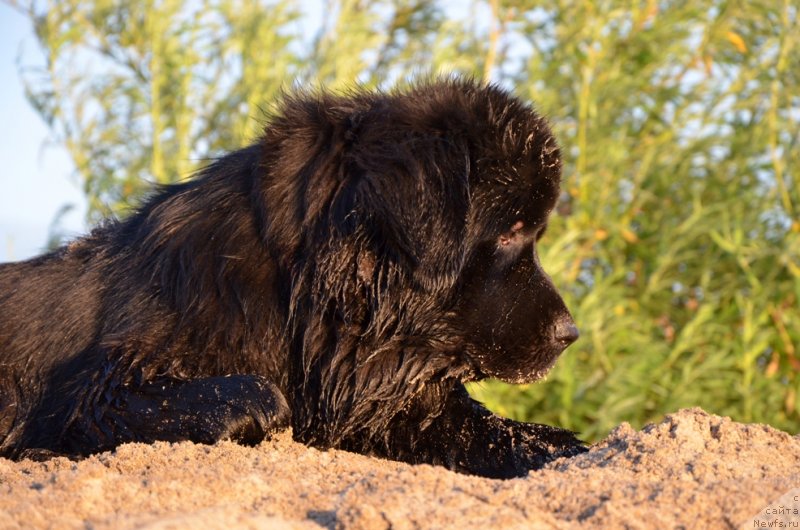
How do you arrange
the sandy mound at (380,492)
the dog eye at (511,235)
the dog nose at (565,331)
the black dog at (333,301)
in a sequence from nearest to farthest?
1. the sandy mound at (380,492)
2. the black dog at (333,301)
3. the dog eye at (511,235)
4. the dog nose at (565,331)

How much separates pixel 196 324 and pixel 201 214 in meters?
0.51

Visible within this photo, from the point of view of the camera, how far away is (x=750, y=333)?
7098 millimetres

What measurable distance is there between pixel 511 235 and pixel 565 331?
467mm

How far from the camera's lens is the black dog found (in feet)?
12.0

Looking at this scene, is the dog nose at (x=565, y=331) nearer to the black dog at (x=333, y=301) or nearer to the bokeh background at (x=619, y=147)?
the black dog at (x=333, y=301)

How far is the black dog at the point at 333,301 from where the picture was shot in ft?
12.0

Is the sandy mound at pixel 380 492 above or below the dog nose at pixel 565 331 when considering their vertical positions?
below

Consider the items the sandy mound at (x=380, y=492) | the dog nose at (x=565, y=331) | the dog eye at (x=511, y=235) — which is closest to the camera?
the sandy mound at (x=380, y=492)

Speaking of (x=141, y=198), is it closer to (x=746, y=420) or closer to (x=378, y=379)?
(x=378, y=379)

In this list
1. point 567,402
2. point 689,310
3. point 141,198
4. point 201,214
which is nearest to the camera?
point 201,214

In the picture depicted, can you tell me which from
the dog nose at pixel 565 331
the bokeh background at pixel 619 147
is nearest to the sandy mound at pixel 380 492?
the dog nose at pixel 565 331

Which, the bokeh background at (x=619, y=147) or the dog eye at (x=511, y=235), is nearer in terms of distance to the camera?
the dog eye at (x=511, y=235)

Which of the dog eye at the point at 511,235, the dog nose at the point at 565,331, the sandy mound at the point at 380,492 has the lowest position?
the sandy mound at the point at 380,492

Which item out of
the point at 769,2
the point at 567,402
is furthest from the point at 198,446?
the point at 769,2
